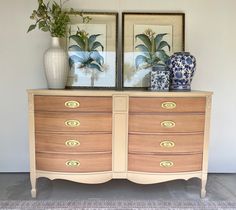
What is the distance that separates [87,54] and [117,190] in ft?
4.26

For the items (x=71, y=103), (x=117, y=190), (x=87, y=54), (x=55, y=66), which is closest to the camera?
(x=71, y=103)

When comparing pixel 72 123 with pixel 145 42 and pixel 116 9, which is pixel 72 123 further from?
pixel 116 9

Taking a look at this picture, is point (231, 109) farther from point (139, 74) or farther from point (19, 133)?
point (19, 133)

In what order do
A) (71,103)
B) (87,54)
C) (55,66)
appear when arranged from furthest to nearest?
(87,54)
(55,66)
(71,103)

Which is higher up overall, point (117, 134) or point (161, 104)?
point (161, 104)

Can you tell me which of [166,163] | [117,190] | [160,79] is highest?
[160,79]

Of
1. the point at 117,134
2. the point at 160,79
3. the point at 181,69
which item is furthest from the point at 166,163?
the point at 181,69

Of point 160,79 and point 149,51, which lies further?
point 149,51

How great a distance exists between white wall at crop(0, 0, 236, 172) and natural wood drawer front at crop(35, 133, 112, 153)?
26.5 inches

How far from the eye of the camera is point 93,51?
2549 millimetres

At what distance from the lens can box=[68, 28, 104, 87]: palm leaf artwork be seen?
2535mm

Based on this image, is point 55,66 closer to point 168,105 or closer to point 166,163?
point 168,105

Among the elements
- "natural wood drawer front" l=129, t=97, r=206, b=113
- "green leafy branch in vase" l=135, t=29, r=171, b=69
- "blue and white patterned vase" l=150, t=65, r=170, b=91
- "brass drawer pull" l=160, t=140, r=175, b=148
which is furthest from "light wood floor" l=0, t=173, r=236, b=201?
"green leafy branch in vase" l=135, t=29, r=171, b=69

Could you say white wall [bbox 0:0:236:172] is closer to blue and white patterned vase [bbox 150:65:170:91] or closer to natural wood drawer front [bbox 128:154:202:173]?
blue and white patterned vase [bbox 150:65:170:91]
